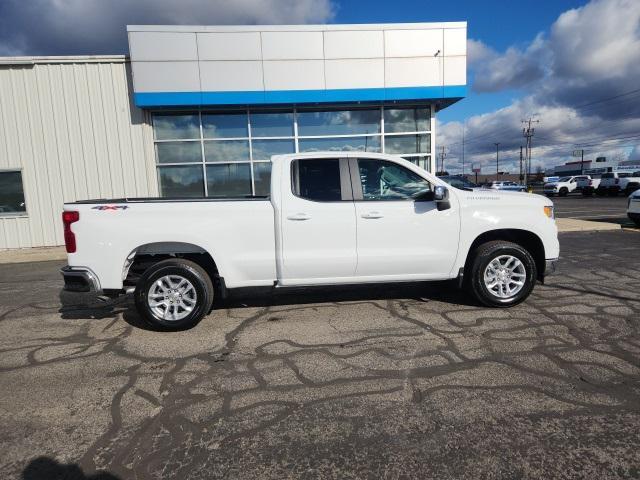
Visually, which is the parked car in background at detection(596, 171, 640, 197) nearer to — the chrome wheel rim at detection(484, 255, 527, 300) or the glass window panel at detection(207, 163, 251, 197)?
the glass window panel at detection(207, 163, 251, 197)

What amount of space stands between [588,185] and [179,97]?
127 ft

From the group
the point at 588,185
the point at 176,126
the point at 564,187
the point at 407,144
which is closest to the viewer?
the point at 176,126

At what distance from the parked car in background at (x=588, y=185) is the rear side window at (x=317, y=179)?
41.2 metres

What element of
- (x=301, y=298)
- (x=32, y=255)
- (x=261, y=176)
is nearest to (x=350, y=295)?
(x=301, y=298)

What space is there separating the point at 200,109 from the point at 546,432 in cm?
1203

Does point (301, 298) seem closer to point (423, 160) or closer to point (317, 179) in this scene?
point (317, 179)

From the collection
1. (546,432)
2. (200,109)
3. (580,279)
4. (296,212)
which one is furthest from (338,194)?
(200,109)

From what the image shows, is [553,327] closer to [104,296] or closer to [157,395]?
[157,395]

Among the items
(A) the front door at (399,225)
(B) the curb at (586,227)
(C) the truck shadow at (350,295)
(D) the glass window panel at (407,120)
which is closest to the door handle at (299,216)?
(A) the front door at (399,225)

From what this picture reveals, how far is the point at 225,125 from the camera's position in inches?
502

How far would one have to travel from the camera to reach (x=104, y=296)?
4.72m

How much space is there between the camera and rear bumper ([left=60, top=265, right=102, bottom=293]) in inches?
181

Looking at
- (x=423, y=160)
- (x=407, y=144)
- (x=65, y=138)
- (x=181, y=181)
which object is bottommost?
(x=181, y=181)

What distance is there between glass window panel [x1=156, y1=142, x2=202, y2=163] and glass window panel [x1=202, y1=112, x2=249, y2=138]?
1.74ft
